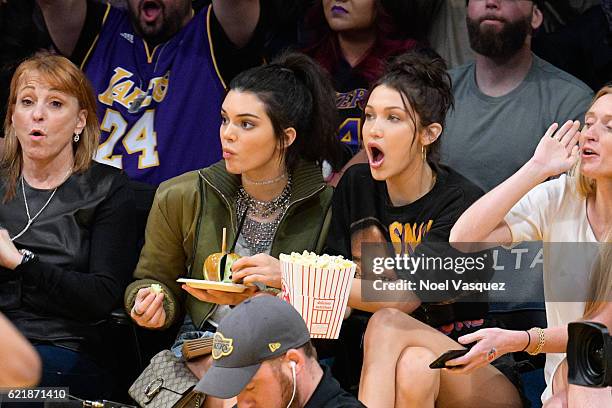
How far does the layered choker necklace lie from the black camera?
60.4 inches

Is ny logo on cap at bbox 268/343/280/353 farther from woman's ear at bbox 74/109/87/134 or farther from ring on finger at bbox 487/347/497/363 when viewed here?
woman's ear at bbox 74/109/87/134

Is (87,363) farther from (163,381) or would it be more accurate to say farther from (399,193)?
(399,193)

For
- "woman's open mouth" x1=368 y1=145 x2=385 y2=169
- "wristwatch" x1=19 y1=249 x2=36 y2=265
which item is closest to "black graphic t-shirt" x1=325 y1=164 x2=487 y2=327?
"woman's open mouth" x1=368 y1=145 x2=385 y2=169

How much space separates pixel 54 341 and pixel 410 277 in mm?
1366

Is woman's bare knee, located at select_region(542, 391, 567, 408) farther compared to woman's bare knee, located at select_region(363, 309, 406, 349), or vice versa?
woman's bare knee, located at select_region(363, 309, 406, 349)

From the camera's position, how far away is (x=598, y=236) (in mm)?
4180

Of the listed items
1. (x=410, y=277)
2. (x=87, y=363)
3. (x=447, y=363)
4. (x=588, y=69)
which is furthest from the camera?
(x=588, y=69)

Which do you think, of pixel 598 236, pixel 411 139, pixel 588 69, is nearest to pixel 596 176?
pixel 598 236

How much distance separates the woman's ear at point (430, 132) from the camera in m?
4.54

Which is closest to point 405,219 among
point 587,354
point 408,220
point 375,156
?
point 408,220

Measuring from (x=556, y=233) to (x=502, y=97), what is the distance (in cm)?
104

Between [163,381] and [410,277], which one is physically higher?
[410,277]

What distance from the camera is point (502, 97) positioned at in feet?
16.8

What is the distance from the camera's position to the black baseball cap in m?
3.29
